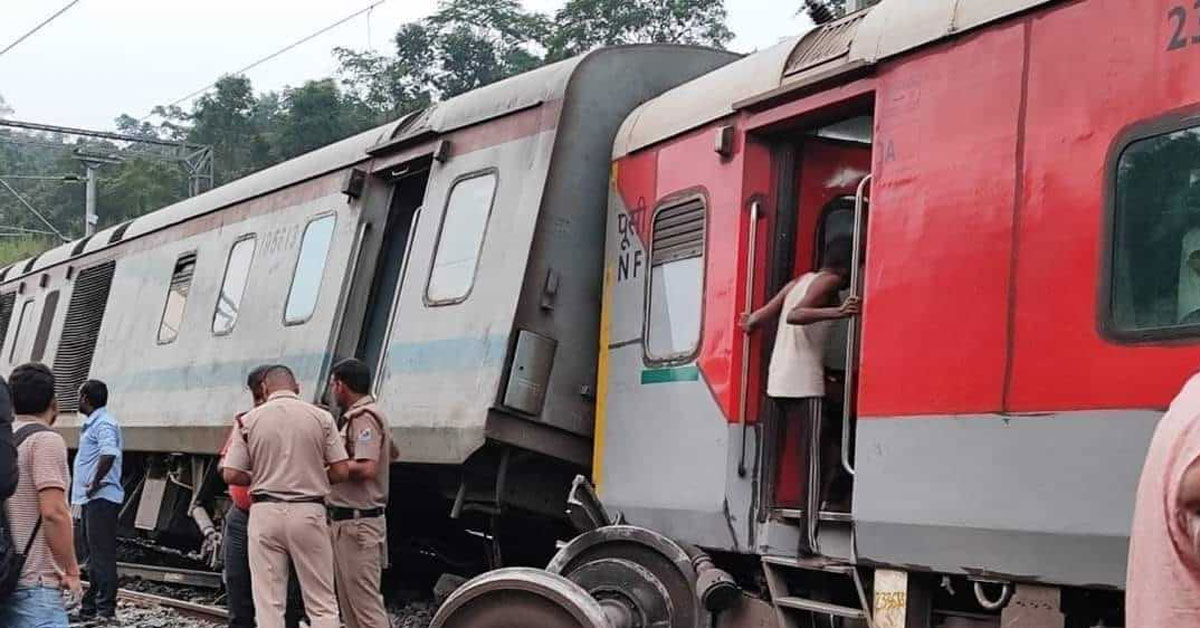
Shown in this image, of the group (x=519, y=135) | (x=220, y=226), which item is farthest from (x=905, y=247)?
(x=220, y=226)

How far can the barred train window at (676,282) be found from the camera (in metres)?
6.60

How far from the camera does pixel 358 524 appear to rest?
7664mm

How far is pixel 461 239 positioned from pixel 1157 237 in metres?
4.57

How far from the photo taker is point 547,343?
7461 millimetres

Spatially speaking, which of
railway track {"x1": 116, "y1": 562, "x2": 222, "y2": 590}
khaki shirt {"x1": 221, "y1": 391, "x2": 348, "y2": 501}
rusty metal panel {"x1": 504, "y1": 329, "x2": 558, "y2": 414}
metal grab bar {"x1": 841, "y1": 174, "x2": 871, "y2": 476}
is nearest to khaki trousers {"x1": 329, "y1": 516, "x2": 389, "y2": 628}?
khaki shirt {"x1": 221, "y1": 391, "x2": 348, "y2": 501}

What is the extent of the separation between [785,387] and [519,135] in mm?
2647

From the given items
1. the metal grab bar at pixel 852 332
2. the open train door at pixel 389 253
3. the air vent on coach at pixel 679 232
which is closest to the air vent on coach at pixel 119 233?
the open train door at pixel 389 253

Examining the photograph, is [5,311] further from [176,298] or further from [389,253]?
[389,253]

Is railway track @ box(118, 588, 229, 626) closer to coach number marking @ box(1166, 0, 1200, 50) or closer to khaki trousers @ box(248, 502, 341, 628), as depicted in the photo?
khaki trousers @ box(248, 502, 341, 628)

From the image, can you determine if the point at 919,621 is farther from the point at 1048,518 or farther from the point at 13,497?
the point at 13,497

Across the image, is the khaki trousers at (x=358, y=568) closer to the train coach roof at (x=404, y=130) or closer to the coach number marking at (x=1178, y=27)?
the train coach roof at (x=404, y=130)

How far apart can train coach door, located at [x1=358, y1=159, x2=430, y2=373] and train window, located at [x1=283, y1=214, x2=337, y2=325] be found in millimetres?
485

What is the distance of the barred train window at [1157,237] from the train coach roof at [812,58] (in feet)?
2.40

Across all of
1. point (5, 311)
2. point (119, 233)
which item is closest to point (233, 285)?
point (119, 233)
